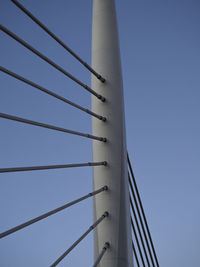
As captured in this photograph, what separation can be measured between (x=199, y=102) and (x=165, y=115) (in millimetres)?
1732

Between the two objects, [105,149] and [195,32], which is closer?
[105,149]

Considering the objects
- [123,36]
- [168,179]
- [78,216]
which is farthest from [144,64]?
[78,216]

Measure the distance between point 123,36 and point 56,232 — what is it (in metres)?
15.0

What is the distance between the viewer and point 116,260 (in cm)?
252

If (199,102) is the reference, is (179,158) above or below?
below

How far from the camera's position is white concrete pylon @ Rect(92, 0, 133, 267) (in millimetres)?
2574

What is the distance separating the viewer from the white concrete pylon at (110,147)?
8.45 ft

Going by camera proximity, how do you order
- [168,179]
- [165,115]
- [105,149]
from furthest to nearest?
[168,179] → [165,115] → [105,149]

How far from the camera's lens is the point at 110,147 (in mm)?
2756

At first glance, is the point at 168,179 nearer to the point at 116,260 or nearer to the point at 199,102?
the point at 199,102

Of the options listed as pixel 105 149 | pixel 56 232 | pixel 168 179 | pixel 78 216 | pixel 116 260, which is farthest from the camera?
pixel 56 232

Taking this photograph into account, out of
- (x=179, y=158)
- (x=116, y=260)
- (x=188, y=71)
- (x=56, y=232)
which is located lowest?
(x=56, y=232)

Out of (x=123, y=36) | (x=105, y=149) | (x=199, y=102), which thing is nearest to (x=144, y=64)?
(x=123, y=36)

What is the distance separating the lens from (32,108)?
20000mm
